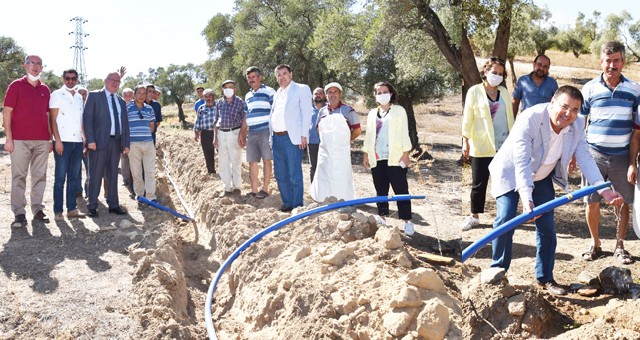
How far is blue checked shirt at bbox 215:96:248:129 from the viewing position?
360 inches

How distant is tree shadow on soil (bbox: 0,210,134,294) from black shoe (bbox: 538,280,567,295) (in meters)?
4.25

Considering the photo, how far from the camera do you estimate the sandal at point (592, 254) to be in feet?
19.5

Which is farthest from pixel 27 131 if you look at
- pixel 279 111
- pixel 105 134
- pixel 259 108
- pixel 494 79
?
pixel 494 79

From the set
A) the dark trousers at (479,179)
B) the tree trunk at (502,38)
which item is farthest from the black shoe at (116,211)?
the tree trunk at (502,38)

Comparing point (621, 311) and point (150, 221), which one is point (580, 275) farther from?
point (150, 221)

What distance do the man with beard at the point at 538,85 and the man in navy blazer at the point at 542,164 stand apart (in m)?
1.99

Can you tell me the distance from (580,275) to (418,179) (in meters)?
7.98

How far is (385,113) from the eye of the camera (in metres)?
6.95

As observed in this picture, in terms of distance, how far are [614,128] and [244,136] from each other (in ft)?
17.1

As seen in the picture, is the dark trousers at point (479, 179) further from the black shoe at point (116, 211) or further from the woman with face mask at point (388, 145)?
the black shoe at point (116, 211)

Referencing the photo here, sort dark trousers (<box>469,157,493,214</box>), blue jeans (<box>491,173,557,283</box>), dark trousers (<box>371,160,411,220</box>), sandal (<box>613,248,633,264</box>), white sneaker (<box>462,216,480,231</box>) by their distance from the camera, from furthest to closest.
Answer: white sneaker (<box>462,216,480,231</box>)
dark trousers (<box>371,160,411,220</box>)
dark trousers (<box>469,157,493,214</box>)
sandal (<box>613,248,633,264</box>)
blue jeans (<box>491,173,557,283</box>)

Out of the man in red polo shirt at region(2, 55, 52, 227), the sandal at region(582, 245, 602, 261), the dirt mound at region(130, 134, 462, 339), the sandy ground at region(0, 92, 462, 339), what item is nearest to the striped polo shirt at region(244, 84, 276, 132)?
the sandy ground at region(0, 92, 462, 339)

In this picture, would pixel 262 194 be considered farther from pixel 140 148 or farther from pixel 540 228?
pixel 540 228

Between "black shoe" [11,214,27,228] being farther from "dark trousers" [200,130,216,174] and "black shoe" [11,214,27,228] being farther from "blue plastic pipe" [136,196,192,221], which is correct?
Answer: "dark trousers" [200,130,216,174]
